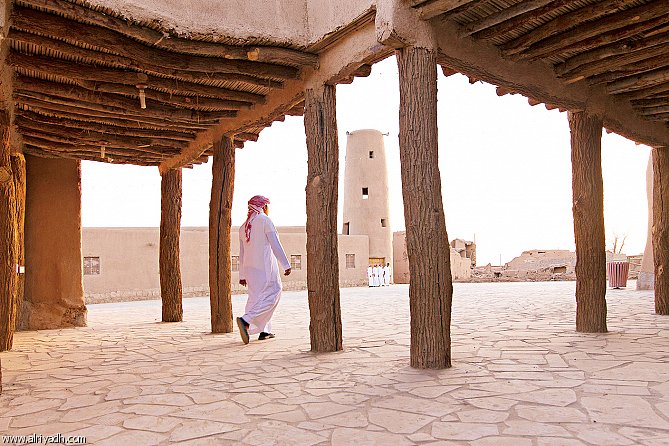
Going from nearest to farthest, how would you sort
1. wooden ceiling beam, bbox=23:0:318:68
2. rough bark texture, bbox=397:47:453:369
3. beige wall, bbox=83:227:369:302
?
1. wooden ceiling beam, bbox=23:0:318:68
2. rough bark texture, bbox=397:47:453:369
3. beige wall, bbox=83:227:369:302

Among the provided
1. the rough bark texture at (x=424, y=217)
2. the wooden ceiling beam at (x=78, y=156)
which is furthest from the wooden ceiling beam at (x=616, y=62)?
the wooden ceiling beam at (x=78, y=156)

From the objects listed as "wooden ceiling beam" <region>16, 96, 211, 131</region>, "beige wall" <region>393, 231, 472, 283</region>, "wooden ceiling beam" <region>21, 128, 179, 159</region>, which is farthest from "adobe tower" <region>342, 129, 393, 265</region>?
"wooden ceiling beam" <region>16, 96, 211, 131</region>

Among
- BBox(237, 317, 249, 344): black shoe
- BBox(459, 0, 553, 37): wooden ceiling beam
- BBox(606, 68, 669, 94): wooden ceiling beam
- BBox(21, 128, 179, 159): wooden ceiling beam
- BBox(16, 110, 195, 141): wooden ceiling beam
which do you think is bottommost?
BBox(237, 317, 249, 344): black shoe

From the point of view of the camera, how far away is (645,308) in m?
10.0

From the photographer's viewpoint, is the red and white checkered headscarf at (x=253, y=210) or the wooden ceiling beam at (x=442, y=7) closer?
the wooden ceiling beam at (x=442, y=7)

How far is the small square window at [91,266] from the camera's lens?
1762 centimetres

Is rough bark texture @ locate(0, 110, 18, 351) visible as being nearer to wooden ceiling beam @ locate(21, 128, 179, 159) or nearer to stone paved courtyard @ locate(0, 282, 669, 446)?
stone paved courtyard @ locate(0, 282, 669, 446)

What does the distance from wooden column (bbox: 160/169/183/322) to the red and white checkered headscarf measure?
10.9 feet

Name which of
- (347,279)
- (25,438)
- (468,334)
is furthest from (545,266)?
(25,438)

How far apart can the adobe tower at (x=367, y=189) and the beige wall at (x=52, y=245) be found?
1964 centimetres

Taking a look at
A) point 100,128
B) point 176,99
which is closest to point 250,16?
point 176,99

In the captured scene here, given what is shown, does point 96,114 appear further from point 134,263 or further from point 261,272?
point 134,263

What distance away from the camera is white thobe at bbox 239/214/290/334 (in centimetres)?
730

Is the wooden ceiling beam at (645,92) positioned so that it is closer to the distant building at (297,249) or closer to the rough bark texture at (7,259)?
the rough bark texture at (7,259)
